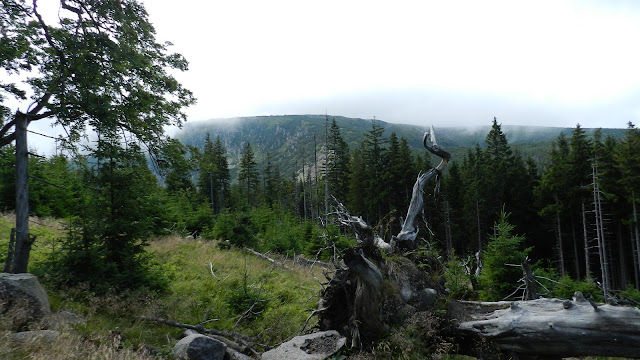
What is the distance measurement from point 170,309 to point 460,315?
7312mm

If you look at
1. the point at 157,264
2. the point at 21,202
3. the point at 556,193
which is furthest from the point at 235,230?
the point at 556,193

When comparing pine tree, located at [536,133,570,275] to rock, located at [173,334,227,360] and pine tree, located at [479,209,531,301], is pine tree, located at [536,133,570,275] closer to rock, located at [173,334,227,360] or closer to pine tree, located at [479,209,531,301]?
pine tree, located at [479,209,531,301]

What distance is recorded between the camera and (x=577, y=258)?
2988 cm

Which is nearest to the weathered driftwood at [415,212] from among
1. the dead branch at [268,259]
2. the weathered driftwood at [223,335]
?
the weathered driftwood at [223,335]

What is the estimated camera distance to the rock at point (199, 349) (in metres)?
5.36

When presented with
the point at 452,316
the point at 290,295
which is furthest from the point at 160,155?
the point at 452,316

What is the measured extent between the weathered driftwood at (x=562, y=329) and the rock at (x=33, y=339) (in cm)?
743

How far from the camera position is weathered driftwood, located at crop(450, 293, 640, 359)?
15.5 feet

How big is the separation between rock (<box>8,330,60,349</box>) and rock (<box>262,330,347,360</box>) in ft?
11.6

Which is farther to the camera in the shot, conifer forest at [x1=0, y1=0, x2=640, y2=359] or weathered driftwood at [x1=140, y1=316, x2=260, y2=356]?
weathered driftwood at [x1=140, y1=316, x2=260, y2=356]

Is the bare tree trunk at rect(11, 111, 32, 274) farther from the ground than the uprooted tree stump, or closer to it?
farther from the ground

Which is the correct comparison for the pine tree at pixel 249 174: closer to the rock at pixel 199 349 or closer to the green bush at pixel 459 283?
the green bush at pixel 459 283

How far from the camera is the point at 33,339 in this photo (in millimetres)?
4359


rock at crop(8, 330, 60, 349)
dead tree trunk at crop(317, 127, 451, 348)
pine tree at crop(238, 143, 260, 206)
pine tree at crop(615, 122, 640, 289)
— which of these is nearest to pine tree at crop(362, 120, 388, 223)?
pine tree at crop(615, 122, 640, 289)
